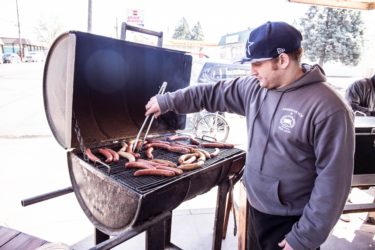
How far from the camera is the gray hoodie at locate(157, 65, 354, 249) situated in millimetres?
1439

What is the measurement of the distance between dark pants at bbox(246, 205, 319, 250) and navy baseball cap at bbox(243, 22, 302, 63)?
104cm

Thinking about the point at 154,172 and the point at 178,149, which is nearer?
the point at 154,172

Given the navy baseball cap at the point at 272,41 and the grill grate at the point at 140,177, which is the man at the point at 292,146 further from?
the grill grate at the point at 140,177

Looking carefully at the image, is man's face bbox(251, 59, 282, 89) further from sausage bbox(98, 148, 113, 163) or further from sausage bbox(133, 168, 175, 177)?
sausage bbox(98, 148, 113, 163)

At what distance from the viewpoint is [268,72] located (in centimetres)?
166

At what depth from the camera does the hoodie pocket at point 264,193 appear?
1.74 metres

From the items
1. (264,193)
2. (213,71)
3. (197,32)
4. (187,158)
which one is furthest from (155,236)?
(197,32)

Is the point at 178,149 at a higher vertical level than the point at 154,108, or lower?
lower

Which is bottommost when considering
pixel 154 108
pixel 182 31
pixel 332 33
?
pixel 154 108

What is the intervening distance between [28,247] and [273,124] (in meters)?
1.86

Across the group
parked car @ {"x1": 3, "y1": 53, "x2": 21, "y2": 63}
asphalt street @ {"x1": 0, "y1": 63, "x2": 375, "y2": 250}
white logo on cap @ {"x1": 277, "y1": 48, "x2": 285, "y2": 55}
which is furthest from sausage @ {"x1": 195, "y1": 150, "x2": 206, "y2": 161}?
parked car @ {"x1": 3, "y1": 53, "x2": 21, "y2": 63}

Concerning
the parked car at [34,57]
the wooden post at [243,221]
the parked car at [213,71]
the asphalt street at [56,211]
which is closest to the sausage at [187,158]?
the wooden post at [243,221]

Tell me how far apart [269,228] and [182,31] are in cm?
2889

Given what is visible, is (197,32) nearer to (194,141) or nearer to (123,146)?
(194,141)
